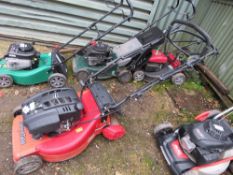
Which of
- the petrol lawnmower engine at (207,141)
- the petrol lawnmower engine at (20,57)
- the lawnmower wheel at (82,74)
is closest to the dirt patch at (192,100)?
the petrol lawnmower engine at (207,141)

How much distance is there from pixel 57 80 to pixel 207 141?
1.97m

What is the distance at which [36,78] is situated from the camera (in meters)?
3.12

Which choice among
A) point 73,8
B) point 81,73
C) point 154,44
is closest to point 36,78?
point 81,73

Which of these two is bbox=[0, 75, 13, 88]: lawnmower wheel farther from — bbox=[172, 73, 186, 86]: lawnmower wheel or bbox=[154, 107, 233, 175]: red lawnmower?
bbox=[172, 73, 186, 86]: lawnmower wheel

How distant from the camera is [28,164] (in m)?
2.19

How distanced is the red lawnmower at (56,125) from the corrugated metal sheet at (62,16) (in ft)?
5.45

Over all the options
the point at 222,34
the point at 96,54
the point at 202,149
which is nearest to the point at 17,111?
the point at 96,54

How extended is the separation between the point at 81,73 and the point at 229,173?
223cm

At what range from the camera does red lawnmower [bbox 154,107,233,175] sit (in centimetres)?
228

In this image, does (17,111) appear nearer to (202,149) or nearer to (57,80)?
(57,80)

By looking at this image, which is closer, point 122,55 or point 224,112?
point 224,112

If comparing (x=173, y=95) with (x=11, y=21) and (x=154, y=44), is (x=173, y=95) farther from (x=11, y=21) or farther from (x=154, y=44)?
(x=11, y=21)

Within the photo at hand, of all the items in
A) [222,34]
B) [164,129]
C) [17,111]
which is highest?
[222,34]

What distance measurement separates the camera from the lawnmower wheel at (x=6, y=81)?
9.75ft
